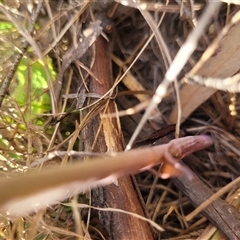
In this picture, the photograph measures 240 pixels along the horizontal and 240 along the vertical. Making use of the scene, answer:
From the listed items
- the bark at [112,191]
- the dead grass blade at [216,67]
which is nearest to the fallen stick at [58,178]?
the bark at [112,191]

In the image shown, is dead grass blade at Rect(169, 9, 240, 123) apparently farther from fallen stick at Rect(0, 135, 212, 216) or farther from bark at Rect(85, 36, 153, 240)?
fallen stick at Rect(0, 135, 212, 216)

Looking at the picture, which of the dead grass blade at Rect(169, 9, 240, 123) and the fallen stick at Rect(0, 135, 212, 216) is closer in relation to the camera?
the fallen stick at Rect(0, 135, 212, 216)

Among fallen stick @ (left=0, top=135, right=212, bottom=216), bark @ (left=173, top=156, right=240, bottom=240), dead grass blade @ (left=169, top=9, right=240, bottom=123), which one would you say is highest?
dead grass blade @ (left=169, top=9, right=240, bottom=123)

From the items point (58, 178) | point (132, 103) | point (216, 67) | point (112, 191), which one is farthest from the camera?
point (132, 103)

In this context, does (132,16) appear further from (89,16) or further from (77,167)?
(77,167)

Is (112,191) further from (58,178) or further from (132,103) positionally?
(58,178)

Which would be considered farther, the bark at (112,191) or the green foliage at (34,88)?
the green foliage at (34,88)

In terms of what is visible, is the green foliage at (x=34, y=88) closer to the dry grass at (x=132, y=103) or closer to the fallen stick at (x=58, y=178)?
the dry grass at (x=132, y=103)

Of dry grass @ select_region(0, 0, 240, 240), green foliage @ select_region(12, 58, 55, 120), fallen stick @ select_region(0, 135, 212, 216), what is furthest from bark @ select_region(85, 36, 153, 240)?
fallen stick @ select_region(0, 135, 212, 216)

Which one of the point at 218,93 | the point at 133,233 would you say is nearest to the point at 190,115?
the point at 218,93

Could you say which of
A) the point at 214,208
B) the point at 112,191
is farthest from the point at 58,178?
the point at 214,208
